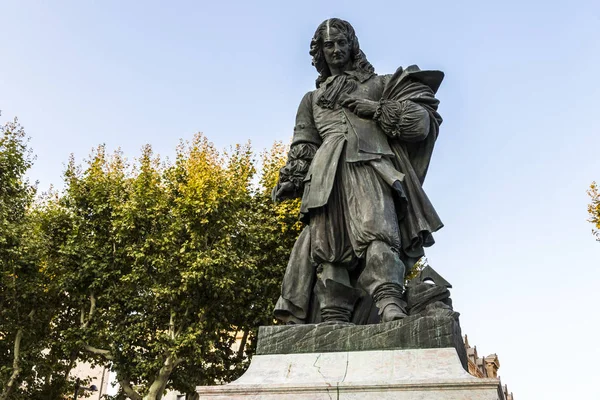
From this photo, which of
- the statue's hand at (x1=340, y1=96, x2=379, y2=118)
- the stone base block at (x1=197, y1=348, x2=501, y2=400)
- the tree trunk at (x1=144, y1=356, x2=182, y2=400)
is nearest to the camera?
the stone base block at (x1=197, y1=348, x2=501, y2=400)

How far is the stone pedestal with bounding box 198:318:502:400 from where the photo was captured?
3834 millimetres

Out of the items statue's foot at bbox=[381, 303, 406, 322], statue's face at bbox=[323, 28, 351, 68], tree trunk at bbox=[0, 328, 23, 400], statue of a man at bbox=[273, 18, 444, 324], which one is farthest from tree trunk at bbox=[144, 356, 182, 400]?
statue's foot at bbox=[381, 303, 406, 322]

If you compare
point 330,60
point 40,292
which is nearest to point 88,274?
point 40,292

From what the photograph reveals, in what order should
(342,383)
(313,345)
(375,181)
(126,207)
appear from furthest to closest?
(126,207) → (375,181) → (313,345) → (342,383)

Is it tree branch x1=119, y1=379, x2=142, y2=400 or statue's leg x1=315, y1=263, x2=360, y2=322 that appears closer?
statue's leg x1=315, y1=263, x2=360, y2=322

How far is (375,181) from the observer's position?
5270 mm

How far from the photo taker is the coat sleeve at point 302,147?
573 cm

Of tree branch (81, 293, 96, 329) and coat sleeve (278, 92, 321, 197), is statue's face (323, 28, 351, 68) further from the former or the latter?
tree branch (81, 293, 96, 329)

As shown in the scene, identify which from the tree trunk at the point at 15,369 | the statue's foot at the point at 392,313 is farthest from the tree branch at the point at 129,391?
the statue's foot at the point at 392,313

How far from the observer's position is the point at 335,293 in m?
5.04

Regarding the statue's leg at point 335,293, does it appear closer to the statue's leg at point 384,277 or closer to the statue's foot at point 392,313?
the statue's leg at point 384,277

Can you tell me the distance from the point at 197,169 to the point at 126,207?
2.64 meters

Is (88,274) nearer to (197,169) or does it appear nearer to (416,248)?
(197,169)

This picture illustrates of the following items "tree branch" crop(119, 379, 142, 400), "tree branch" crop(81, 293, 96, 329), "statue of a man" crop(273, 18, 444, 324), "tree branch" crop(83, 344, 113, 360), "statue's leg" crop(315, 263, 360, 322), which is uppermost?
"tree branch" crop(81, 293, 96, 329)
